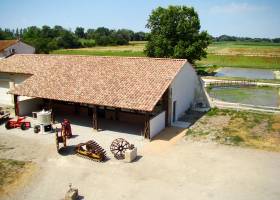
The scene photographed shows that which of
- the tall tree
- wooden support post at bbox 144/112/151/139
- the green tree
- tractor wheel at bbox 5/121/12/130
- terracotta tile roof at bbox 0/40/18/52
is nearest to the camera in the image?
wooden support post at bbox 144/112/151/139

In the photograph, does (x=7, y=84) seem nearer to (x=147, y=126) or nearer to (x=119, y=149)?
(x=147, y=126)

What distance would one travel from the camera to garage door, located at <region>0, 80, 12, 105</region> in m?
33.8

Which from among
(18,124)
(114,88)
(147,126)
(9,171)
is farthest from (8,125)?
(147,126)

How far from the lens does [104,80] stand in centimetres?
2595

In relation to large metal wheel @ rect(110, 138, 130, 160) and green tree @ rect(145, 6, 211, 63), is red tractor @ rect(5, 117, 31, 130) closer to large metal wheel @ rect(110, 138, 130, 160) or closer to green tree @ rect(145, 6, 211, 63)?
large metal wheel @ rect(110, 138, 130, 160)

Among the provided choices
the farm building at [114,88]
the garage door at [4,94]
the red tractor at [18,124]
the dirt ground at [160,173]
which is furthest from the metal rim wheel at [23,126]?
the garage door at [4,94]

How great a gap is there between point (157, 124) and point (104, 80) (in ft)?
19.4

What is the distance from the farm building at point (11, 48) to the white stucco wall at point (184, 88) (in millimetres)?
30306

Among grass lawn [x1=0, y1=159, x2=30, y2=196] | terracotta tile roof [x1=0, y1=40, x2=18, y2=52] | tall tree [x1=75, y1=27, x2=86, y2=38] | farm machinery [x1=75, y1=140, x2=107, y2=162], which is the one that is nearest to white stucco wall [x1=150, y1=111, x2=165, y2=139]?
farm machinery [x1=75, y1=140, x2=107, y2=162]

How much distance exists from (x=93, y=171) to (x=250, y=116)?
57.0 ft

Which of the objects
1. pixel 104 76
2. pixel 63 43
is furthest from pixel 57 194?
pixel 63 43

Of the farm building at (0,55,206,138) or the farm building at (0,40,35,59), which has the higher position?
the farm building at (0,40,35,59)

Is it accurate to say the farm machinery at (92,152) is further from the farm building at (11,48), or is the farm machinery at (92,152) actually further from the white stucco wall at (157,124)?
the farm building at (11,48)

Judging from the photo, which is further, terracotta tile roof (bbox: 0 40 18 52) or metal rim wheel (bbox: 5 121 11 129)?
terracotta tile roof (bbox: 0 40 18 52)
